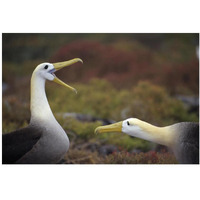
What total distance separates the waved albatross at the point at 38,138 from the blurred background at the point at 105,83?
2.18 feet

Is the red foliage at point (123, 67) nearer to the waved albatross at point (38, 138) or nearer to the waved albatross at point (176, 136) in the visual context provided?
the waved albatross at point (38, 138)

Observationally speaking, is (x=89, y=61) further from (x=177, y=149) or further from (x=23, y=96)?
(x=177, y=149)

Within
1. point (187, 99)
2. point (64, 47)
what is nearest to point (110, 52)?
point (64, 47)

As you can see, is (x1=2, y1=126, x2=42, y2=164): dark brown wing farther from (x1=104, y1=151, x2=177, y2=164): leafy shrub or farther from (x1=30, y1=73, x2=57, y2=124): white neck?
(x1=104, y1=151, x2=177, y2=164): leafy shrub

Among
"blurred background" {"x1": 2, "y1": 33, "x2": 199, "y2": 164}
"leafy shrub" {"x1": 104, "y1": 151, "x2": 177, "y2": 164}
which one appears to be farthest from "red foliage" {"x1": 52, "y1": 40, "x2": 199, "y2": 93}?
"leafy shrub" {"x1": 104, "y1": 151, "x2": 177, "y2": 164}

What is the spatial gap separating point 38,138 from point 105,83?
2.50 m

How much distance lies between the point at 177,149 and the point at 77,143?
1202 millimetres

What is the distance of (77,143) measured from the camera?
3105 millimetres

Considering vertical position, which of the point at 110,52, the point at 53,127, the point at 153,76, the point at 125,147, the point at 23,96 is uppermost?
the point at 110,52

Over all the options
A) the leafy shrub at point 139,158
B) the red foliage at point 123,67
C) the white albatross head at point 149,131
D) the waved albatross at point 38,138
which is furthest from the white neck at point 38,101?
the red foliage at point 123,67

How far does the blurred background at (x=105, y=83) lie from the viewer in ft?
10.3

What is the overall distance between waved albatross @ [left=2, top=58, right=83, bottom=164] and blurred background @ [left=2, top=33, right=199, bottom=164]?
66 cm

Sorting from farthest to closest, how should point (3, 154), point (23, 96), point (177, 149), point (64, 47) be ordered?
point (64, 47)
point (23, 96)
point (3, 154)
point (177, 149)

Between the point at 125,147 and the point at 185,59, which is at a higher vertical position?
the point at 185,59
